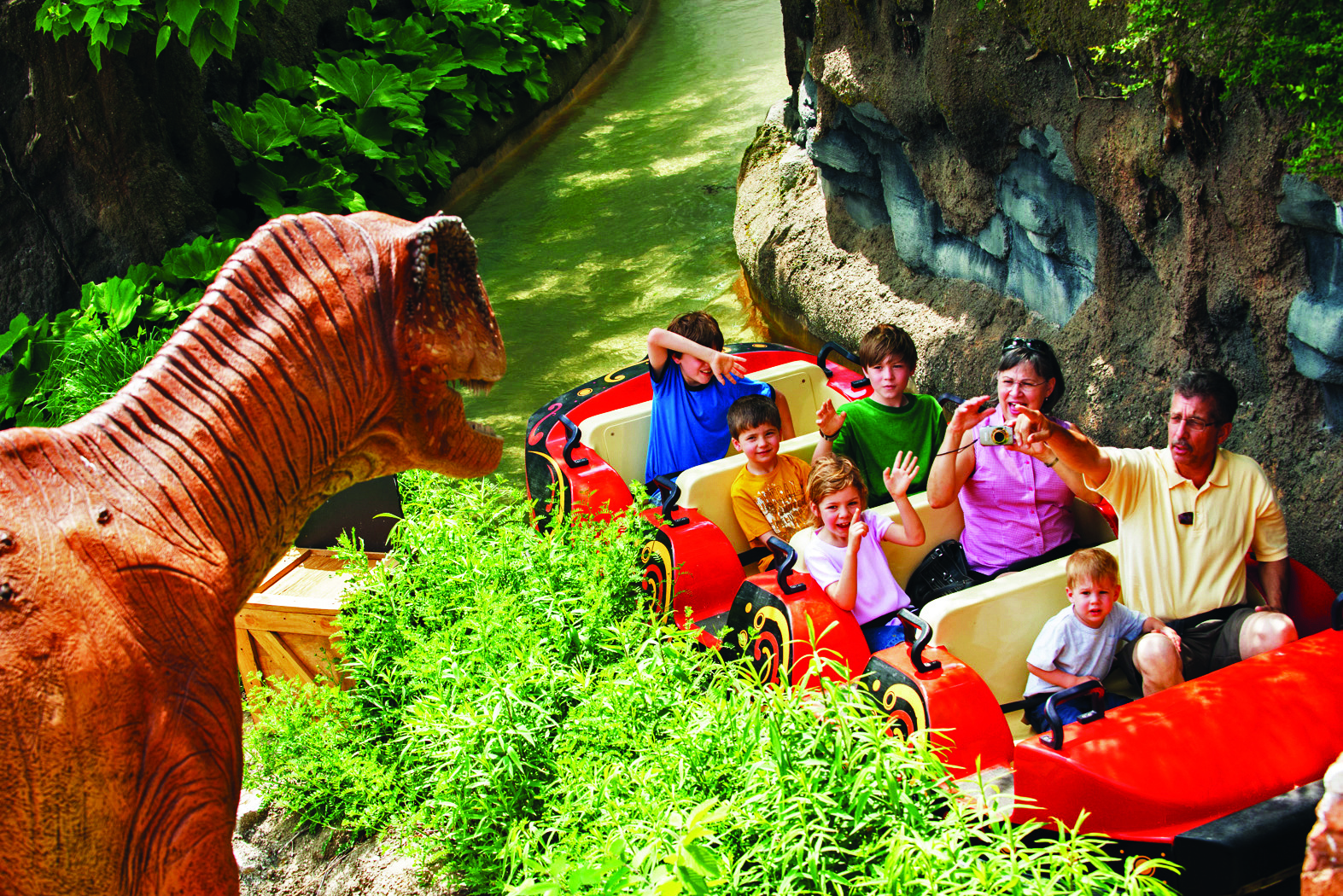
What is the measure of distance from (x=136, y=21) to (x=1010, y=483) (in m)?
5.53

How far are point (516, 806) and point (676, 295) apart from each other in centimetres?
546

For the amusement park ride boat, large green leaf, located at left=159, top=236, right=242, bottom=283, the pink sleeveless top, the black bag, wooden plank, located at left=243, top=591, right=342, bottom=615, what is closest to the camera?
the amusement park ride boat

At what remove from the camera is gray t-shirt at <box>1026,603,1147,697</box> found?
8.55 ft

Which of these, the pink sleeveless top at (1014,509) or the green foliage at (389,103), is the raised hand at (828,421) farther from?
the green foliage at (389,103)

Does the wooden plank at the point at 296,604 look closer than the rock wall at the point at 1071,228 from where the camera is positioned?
No

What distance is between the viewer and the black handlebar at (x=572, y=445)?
12.2ft

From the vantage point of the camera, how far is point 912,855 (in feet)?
5.65

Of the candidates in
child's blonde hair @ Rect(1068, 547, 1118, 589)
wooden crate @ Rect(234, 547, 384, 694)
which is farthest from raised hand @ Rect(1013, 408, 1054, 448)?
wooden crate @ Rect(234, 547, 384, 694)

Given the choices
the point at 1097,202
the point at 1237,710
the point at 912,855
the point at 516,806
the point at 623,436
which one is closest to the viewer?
the point at 912,855

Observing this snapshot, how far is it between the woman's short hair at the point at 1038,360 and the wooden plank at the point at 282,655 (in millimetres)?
2544

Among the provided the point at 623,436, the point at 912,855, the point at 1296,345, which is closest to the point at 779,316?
the point at 623,436

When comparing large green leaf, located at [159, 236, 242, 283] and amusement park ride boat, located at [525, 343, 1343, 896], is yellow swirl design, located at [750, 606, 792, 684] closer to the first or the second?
amusement park ride boat, located at [525, 343, 1343, 896]

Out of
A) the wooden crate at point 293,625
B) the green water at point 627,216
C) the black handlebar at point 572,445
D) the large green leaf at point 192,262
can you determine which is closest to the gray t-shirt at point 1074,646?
the black handlebar at point 572,445

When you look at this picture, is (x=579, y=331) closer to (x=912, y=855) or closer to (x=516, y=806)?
(x=516, y=806)
